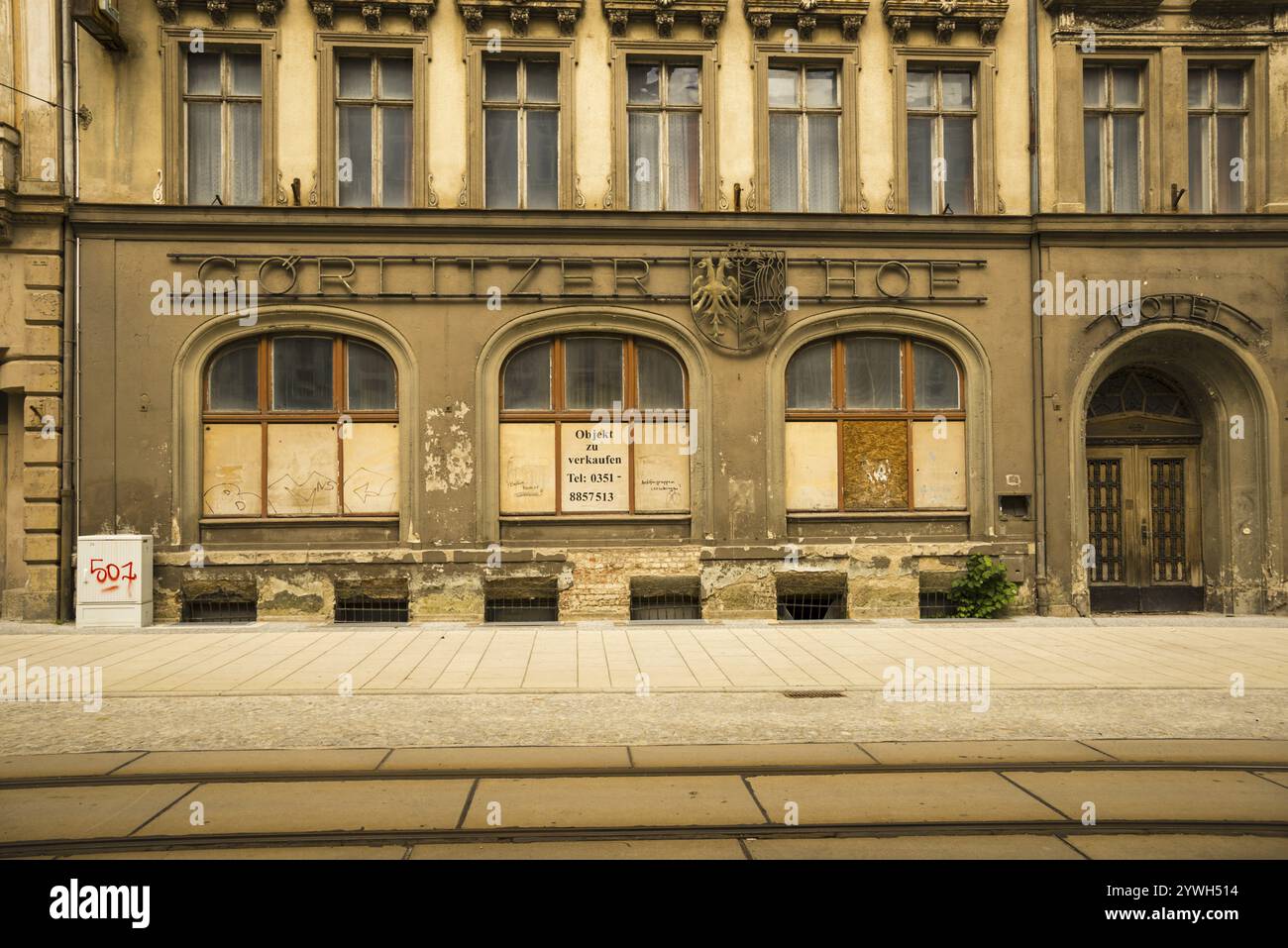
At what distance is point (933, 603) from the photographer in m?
15.2

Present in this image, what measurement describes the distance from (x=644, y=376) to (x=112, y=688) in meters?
8.79

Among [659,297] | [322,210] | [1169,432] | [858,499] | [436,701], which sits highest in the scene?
[322,210]

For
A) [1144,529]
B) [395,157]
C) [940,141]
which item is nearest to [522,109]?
[395,157]

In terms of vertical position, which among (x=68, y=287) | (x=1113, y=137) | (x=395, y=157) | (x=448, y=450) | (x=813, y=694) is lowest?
(x=813, y=694)

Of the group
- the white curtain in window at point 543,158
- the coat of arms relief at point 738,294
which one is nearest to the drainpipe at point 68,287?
the white curtain in window at point 543,158

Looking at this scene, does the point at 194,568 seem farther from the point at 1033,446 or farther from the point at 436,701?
the point at 1033,446

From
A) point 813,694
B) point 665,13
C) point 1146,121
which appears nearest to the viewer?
point 813,694

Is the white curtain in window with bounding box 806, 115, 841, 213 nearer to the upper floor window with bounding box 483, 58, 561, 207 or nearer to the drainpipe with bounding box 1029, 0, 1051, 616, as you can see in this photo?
the drainpipe with bounding box 1029, 0, 1051, 616

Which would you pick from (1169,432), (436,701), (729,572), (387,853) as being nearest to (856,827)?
(387,853)

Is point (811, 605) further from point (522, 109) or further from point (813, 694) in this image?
point (522, 109)

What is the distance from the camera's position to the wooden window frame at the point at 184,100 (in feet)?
47.7

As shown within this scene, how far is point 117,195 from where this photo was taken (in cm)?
1443

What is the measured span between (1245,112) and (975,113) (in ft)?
15.2

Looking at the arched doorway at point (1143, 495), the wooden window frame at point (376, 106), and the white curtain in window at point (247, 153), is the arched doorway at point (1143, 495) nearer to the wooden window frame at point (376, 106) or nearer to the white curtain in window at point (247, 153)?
the wooden window frame at point (376, 106)
